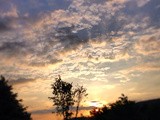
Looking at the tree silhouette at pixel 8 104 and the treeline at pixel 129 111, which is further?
the tree silhouette at pixel 8 104

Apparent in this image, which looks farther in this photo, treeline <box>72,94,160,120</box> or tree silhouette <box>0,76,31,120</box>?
tree silhouette <box>0,76,31,120</box>

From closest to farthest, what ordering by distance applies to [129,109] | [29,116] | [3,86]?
1. [129,109]
2. [3,86]
3. [29,116]

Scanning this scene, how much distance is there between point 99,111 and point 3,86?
1217cm

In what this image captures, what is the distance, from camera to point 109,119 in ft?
119

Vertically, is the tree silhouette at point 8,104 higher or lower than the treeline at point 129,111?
higher

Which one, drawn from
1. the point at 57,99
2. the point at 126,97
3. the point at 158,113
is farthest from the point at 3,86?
the point at 57,99

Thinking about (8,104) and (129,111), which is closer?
(129,111)

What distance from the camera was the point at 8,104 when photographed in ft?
134

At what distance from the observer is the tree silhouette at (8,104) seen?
1577 inches

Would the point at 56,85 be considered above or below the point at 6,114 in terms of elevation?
above

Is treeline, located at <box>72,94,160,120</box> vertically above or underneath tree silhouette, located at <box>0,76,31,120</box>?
underneath

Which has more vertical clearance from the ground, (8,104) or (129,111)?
(8,104)

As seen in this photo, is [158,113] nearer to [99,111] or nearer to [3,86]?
[99,111]

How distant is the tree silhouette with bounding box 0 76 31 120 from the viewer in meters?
40.1
